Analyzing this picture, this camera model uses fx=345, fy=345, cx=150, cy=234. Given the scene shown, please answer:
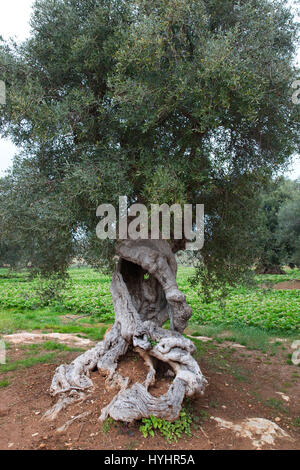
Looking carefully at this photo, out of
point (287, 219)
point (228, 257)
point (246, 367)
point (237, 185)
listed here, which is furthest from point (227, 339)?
point (287, 219)

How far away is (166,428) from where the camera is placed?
5.12 meters

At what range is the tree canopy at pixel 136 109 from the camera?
19.6ft

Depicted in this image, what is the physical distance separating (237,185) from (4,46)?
18.8ft

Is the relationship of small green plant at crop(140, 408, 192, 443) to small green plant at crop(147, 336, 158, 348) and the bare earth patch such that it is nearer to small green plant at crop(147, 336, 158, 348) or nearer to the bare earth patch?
the bare earth patch

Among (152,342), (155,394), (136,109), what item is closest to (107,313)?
(152,342)

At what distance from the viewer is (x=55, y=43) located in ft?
23.5

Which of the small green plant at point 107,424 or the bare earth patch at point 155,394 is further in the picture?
the small green plant at point 107,424

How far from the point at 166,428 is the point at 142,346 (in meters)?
1.62

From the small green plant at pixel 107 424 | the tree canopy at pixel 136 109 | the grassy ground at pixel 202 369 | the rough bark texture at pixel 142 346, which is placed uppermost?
the tree canopy at pixel 136 109

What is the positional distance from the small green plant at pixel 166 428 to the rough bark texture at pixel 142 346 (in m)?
0.09

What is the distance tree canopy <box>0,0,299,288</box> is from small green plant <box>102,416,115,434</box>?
3.22 meters

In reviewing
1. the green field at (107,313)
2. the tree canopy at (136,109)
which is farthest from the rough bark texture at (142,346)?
the green field at (107,313)

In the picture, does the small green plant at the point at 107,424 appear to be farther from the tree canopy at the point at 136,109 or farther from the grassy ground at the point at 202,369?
the tree canopy at the point at 136,109

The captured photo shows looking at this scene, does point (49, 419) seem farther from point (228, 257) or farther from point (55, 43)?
point (55, 43)
